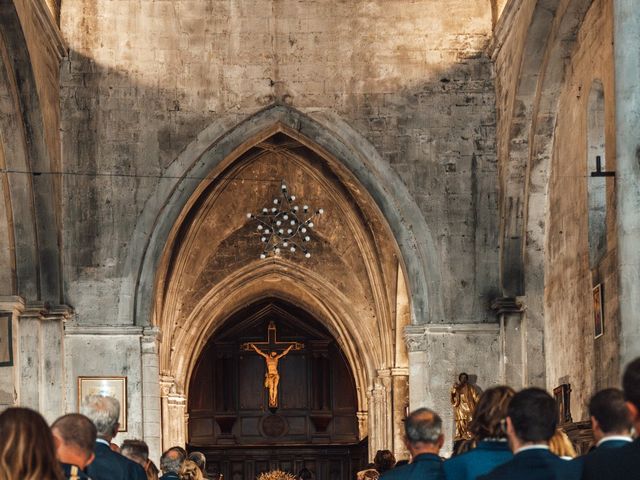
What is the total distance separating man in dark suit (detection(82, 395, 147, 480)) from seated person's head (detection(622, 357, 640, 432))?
107 inches

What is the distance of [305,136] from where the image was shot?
18.4 metres

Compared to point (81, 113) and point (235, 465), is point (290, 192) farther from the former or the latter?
point (235, 465)

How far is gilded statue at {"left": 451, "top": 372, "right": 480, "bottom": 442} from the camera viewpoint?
57.0 feet

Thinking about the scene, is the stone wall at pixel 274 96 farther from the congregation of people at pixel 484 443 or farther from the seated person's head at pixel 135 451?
the congregation of people at pixel 484 443

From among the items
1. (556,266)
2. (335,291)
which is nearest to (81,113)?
(556,266)

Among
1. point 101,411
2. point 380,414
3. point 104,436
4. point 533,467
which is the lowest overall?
point 533,467

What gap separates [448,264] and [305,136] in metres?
2.69

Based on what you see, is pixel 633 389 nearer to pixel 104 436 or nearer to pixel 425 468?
pixel 425 468

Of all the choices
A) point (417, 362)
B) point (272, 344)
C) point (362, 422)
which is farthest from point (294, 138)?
point (362, 422)

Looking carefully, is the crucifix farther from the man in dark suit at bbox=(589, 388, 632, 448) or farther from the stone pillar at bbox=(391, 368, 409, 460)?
the man in dark suit at bbox=(589, 388, 632, 448)

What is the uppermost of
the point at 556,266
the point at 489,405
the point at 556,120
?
the point at 556,120

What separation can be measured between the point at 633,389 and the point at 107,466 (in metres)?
2.85

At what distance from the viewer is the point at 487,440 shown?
18.0 ft

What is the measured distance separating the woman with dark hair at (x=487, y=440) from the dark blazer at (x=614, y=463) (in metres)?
0.71
